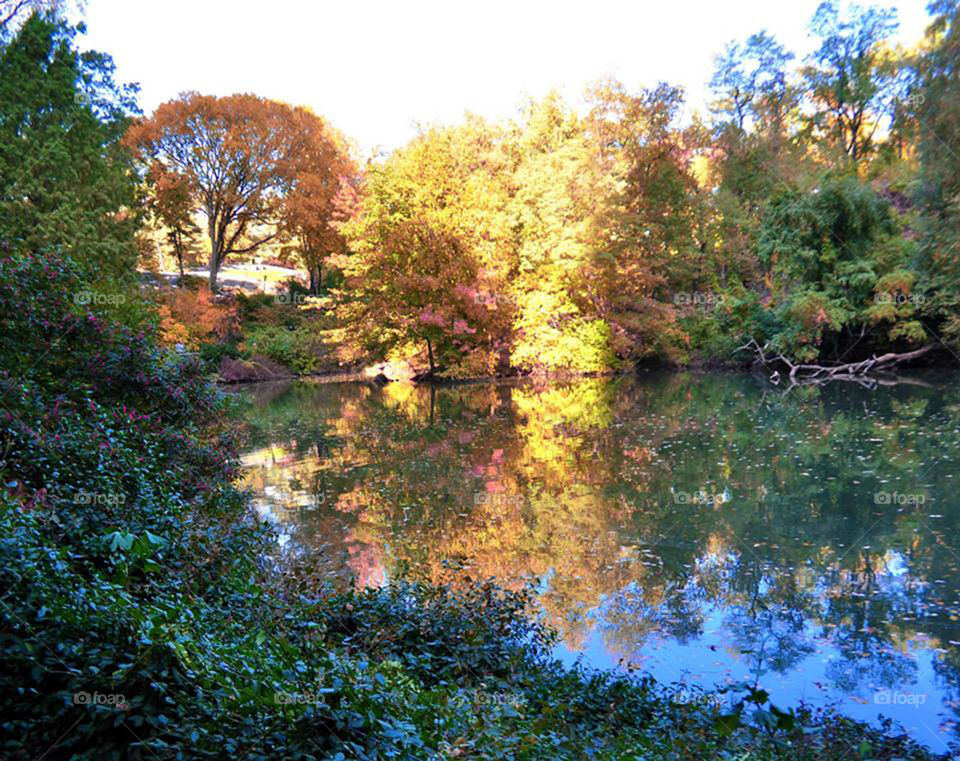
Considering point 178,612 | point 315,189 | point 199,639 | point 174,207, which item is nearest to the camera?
point 199,639

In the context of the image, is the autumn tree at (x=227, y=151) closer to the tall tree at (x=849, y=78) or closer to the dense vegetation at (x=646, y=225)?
the dense vegetation at (x=646, y=225)

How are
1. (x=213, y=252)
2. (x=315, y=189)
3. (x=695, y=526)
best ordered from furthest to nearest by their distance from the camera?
(x=315, y=189), (x=213, y=252), (x=695, y=526)

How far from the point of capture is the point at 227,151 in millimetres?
34062

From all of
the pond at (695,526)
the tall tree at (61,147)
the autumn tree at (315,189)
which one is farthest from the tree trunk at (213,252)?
the pond at (695,526)

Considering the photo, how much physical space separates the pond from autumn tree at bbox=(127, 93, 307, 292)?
21.7 m

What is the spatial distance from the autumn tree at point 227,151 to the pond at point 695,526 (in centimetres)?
2171

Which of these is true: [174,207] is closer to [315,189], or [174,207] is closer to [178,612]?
[315,189]

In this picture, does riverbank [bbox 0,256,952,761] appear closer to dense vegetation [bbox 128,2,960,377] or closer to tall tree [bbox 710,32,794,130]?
dense vegetation [bbox 128,2,960,377]

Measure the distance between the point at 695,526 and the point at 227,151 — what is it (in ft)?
110

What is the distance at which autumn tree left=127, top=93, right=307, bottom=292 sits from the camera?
33.3 m

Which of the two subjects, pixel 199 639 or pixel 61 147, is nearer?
pixel 199 639

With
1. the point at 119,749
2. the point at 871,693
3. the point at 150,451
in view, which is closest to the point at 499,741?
the point at 119,749

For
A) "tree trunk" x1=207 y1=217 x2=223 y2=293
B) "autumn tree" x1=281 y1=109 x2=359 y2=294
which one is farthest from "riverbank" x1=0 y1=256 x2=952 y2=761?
"tree trunk" x1=207 y1=217 x2=223 y2=293

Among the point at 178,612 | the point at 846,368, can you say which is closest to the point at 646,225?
the point at 846,368
